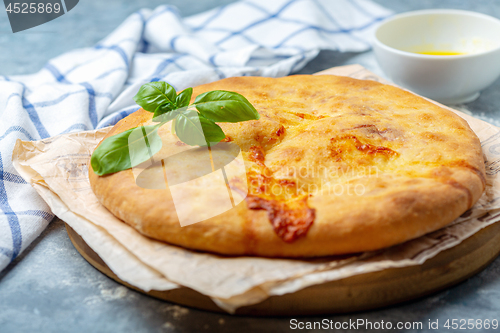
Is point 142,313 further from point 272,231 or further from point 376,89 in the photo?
point 376,89

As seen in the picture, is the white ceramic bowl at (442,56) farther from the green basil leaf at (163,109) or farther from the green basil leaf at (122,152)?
the green basil leaf at (122,152)

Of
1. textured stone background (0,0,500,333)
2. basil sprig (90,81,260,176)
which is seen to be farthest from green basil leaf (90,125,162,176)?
textured stone background (0,0,500,333)

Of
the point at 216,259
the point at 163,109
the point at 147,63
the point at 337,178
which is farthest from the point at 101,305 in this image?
the point at 147,63

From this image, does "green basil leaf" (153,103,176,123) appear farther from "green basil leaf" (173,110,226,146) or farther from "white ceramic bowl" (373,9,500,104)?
"white ceramic bowl" (373,9,500,104)

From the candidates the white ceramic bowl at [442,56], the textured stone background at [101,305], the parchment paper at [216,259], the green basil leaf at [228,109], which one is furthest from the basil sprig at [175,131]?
the white ceramic bowl at [442,56]

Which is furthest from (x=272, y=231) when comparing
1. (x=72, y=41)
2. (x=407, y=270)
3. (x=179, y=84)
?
(x=72, y=41)

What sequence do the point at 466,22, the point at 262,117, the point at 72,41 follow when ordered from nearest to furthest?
the point at 262,117
the point at 466,22
the point at 72,41

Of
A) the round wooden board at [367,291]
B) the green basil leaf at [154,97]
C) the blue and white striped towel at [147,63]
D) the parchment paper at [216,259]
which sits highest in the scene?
the green basil leaf at [154,97]

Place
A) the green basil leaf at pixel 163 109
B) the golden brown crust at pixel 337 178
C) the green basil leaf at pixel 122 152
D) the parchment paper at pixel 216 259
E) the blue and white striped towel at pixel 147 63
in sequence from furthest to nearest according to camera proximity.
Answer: the blue and white striped towel at pixel 147 63 → the green basil leaf at pixel 163 109 → the green basil leaf at pixel 122 152 → the golden brown crust at pixel 337 178 → the parchment paper at pixel 216 259

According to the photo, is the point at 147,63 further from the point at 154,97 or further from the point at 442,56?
the point at 442,56
